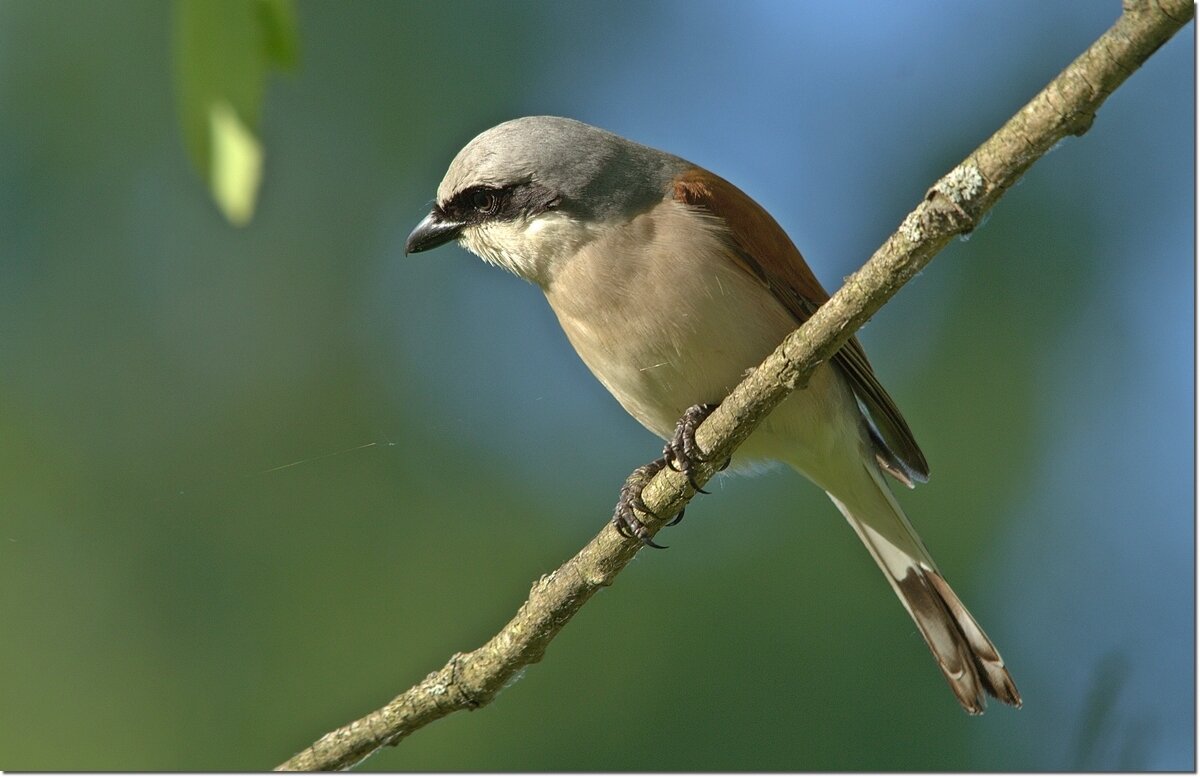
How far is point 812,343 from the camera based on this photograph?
2.24 m

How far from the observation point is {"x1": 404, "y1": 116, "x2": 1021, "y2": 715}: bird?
3.35 metres

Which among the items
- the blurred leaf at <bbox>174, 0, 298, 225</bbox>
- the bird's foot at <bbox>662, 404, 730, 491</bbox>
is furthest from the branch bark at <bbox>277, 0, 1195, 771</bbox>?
the blurred leaf at <bbox>174, 0, 298, 225</bbox>

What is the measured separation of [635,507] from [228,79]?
6.22ft

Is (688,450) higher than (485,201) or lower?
lower

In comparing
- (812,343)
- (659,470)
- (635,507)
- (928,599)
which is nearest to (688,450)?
(635,507)

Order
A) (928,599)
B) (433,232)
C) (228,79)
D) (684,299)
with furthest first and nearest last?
Answer: 1. (928,599)
2. (433,232)
3. (684,299)
4. (228,79)

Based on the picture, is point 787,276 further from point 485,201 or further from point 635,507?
point 635,507

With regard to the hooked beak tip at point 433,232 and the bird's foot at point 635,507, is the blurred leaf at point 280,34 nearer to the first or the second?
the bird's foot at point 635,507

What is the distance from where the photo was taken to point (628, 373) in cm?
345

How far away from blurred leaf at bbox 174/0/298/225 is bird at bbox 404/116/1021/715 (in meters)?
2.07

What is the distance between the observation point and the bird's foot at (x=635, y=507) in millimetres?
2750

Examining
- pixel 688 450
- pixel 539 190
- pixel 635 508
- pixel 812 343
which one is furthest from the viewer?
pixel 539 190

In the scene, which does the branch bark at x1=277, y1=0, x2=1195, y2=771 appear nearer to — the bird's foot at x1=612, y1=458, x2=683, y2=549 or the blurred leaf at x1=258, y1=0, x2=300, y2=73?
the bird's foot at x1=612, y1=458, x2=683, y2=549

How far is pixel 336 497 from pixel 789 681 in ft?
7.77
